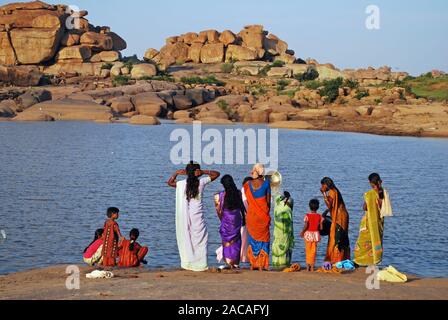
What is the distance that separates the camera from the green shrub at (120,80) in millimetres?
53634

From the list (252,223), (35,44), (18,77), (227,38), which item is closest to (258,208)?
(252,223)

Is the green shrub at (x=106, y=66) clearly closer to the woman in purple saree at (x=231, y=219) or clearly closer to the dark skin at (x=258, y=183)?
the woman in purple saree at (x=231, y=219)

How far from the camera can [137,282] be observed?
8.48 metres

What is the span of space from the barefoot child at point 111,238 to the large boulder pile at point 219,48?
59881mm

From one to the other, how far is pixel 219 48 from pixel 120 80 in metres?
18.2

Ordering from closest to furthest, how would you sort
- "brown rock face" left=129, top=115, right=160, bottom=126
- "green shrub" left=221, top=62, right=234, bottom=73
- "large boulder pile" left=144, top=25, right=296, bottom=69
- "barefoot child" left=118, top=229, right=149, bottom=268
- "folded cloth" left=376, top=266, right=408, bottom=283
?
"folded cloth" left=376, top=266, right=408, bottom=283 < "barefoot child" left=118, top=229, right=149, bottom=268 < "brown rock face" left=129, top=115, right=160, bottom=126 < "green shrub" left=221, top=62, right=234, bottom=73 < "large boulder pile" left=144, top=25, right=296, bottom=69

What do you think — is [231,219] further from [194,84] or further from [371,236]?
[194,84]

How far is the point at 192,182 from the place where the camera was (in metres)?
9.32

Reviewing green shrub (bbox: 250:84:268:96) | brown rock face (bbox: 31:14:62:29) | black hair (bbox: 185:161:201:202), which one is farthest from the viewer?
brown rock face (bbox: 31:14:62:29)

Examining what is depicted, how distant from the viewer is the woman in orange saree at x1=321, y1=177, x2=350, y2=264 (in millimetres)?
9859

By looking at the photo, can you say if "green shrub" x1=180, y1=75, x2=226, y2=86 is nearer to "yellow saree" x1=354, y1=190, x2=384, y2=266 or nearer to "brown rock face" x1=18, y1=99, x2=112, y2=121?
"brown rock face" x1=18, y1=99, x2=112, y2=121

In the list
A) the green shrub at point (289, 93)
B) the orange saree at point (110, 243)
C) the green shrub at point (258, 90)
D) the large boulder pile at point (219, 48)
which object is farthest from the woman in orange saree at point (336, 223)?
the large boulder pile at point (219, 48)

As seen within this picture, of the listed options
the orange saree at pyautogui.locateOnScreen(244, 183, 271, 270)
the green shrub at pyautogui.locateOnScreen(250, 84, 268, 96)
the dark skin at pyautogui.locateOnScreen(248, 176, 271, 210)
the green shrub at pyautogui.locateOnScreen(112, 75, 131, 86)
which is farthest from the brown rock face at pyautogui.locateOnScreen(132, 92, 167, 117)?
the dark skin at pyautogui.locateOnScreen(248, 176, 271, 210)

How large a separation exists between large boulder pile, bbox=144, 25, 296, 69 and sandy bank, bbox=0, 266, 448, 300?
60.5 meters
